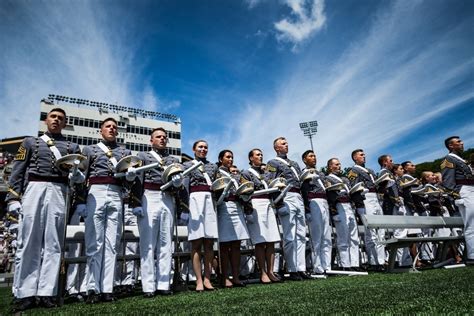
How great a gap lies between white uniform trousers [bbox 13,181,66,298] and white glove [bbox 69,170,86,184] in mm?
278

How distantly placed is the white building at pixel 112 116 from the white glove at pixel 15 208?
191 ft

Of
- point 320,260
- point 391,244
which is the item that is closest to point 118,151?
point 320,260

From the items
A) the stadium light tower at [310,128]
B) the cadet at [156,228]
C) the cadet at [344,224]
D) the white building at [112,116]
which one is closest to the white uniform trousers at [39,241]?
the cadet at [156,228]

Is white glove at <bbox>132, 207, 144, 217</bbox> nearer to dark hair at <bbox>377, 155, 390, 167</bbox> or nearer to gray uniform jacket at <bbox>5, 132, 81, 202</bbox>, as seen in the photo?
gray uniform jacket at <bbox>5, 132, 81, 202</bbox>

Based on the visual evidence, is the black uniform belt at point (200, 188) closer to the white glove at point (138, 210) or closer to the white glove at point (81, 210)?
the white glove at point (138, 210)

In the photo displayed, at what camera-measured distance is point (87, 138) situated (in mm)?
61844

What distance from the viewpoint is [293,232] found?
23.0 ft

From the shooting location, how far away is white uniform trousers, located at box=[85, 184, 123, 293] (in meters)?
4.82

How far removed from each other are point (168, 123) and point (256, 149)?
218 ft

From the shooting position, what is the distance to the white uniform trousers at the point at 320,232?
764cm

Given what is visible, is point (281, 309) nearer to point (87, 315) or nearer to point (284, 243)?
point (87, 315)

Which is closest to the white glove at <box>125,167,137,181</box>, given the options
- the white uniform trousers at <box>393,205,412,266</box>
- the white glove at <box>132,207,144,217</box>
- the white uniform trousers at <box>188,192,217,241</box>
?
the white glove at <box>132,207,144,217</box>

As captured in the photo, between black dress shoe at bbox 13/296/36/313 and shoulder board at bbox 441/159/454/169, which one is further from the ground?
shoulder board at bbox 441/159/454/169

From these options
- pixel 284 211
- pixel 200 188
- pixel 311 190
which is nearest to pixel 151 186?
pixel 200 188
